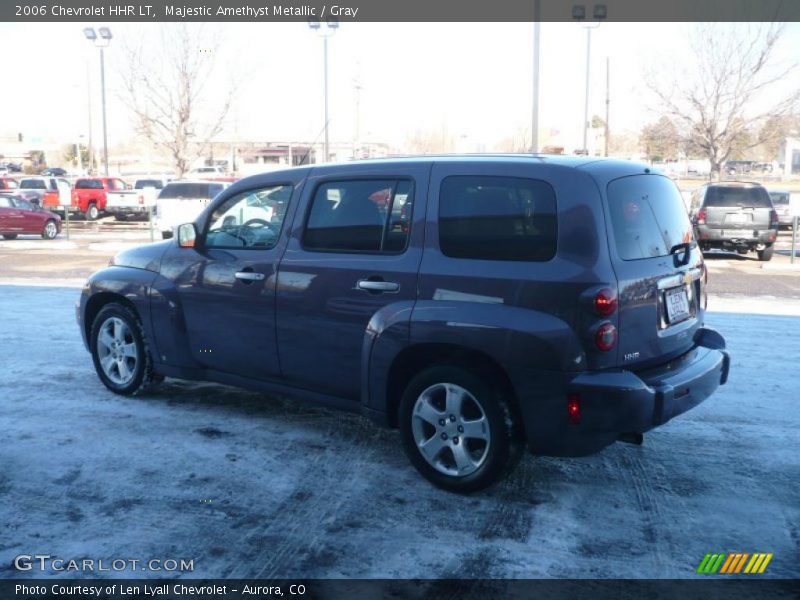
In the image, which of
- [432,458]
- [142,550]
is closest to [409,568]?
[432,458]

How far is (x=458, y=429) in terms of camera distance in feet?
15.3

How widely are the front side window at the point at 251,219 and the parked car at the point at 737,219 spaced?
13.8m

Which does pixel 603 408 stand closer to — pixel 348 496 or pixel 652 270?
pixel 652 270

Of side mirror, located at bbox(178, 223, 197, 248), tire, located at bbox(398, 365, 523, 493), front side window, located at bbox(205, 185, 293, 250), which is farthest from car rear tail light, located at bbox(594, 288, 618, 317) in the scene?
side mirror, located at bbox(178, 223, 197, 248)

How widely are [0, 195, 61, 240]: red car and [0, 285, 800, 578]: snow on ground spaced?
18.9 m

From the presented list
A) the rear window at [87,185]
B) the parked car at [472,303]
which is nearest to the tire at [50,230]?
the rear window at [87,185]

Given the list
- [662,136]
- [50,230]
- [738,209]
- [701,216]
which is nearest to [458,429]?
[701,216]

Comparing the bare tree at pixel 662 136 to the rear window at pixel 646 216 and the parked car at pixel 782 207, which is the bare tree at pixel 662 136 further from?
the rear window at pixel 646 216

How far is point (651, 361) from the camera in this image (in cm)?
457

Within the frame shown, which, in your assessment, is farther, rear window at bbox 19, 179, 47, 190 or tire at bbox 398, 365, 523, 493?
rear window at bbox 19, 179, 47, 190

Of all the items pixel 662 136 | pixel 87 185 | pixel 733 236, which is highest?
pixel 662 136

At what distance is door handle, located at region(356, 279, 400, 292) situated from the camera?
4.85 meters

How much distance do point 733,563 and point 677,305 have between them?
151 centimetres

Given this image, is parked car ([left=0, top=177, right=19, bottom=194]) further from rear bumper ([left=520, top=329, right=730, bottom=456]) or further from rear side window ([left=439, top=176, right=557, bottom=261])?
rear bumper ([left=520, top=329, right=730, bottom=456])
